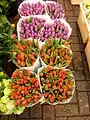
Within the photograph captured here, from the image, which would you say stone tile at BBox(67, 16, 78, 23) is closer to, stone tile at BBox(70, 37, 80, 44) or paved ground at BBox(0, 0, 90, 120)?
stone tile at BBox(70, 37, 80, 44)

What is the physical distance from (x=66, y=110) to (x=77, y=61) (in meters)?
0.64

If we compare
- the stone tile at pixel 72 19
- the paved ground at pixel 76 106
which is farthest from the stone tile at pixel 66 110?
the stone tile at pixel 72 19

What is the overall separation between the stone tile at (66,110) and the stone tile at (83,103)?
62 millimetres

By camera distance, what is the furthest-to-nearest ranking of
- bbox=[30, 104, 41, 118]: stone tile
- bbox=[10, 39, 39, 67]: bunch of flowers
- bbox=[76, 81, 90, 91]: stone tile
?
bbox=[76, 81, 90, 91]: stone tile < bbox=[30, 104, 41, 118]: stone tile < bbox=[10, 39, 39, 67]: bunch of flowers

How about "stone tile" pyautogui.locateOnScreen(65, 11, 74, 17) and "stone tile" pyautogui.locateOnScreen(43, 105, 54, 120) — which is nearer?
"stone tile" pyautogui.locateOnScreen(43, 105, 54, 120)

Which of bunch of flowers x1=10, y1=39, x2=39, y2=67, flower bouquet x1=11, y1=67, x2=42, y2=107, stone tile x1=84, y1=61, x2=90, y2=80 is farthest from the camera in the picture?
stone tile x1=84, y1=61, x2=90, y2=80

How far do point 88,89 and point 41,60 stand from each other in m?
0.67

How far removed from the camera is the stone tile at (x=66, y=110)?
2225 millimetres

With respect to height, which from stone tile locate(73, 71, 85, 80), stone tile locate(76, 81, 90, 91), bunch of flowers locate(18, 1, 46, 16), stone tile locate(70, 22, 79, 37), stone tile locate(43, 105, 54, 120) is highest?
bunch of flowers locate(18, 1, 46, 16)

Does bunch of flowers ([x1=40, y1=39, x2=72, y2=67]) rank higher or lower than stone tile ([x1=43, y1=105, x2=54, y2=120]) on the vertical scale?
higher

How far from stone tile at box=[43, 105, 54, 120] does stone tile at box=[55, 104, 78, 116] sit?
55 mm

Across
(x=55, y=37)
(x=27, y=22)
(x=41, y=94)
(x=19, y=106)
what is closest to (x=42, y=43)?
(x=55, y=37)

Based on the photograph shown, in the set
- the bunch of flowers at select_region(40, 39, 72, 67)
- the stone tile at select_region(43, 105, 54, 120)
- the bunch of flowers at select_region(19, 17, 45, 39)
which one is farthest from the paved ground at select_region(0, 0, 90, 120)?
the bunch of flowers at select_region(19, 17, 45, 39)

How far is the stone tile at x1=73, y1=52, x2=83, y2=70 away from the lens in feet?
8.42
